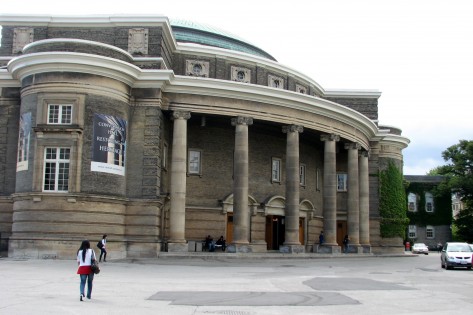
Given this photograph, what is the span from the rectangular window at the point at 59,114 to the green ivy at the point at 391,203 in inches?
1263

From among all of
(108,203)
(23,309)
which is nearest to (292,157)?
(108,203)

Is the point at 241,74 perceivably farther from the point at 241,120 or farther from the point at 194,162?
the point at 194,162

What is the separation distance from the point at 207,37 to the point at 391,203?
880 inches

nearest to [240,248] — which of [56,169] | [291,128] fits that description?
[291,128]

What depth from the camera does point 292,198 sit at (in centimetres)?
4075

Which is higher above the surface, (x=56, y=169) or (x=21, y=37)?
(x=21, y=37)

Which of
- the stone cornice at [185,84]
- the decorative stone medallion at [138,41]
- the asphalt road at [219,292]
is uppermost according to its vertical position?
the decorative stone medallion at [138,41]

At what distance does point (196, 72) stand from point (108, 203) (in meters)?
14.2

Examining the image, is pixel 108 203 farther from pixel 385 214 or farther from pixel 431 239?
pixel 431 239

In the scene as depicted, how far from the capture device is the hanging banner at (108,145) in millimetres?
32844

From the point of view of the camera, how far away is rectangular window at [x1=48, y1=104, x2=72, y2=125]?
3297 cm

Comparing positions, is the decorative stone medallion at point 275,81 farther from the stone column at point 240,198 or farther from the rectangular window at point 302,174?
the stone column at point 240,198

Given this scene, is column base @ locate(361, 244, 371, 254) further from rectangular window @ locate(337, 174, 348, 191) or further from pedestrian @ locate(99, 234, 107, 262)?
pedestrian @ locate(99, 234, 107, 262)

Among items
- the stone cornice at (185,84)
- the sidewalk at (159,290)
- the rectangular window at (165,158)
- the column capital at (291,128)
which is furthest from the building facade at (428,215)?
the sidewalk at (159,290)
